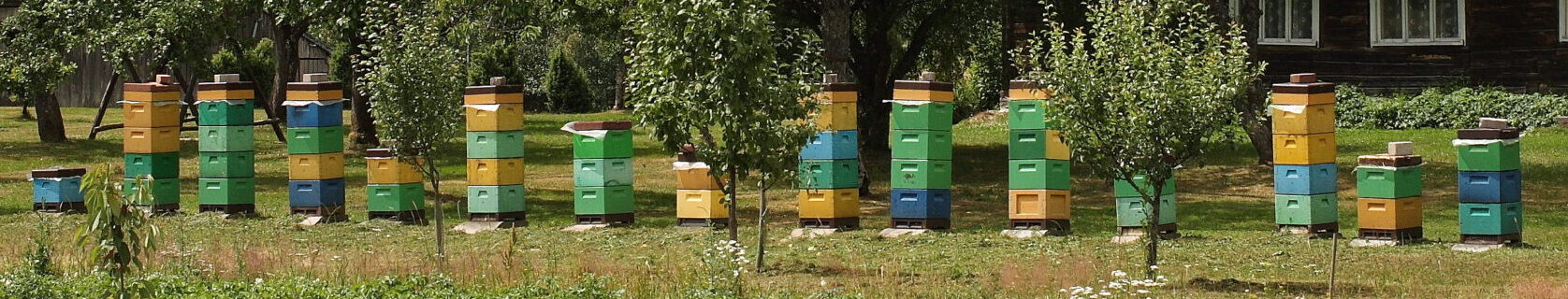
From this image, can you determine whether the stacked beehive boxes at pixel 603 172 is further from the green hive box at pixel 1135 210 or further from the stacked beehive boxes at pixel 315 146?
the green hive box at pixel 1135 210

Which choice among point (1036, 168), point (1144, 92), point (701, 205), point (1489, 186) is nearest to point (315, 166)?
point (701, 205)

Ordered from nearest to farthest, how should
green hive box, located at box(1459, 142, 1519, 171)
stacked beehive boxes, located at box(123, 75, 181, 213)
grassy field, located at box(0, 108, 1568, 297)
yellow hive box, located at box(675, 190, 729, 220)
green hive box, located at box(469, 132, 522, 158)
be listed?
grassy field, located at box(0, 108, 1568, 297) → green hive box, located at box(1459, 142, 1519, 171) → yellow hive box, located at box(675, 190, 729, 220) → green hive box, located at box(469, 132, 522, 158) → stacked beehive boxes, located at box(123, 75, 181, 213)

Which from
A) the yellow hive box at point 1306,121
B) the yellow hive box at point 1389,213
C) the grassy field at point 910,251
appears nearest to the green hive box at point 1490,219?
the grassy field at point 910,251

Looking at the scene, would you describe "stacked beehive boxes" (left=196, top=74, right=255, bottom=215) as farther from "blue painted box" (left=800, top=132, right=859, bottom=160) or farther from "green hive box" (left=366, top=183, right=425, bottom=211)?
"blue painted box" (left=800, top=132, right=859, bottom=160)

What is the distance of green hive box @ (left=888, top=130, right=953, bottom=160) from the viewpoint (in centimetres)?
1608

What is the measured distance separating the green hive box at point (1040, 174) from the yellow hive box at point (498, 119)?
4.64 m

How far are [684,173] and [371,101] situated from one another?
9.56 feet

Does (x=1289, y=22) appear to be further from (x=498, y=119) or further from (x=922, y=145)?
(x=498, y=119)

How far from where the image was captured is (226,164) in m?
18.2

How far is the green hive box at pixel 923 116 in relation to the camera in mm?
16000

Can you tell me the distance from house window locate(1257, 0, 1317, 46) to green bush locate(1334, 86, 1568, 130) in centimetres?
209

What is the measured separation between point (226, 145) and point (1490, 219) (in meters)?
11.7

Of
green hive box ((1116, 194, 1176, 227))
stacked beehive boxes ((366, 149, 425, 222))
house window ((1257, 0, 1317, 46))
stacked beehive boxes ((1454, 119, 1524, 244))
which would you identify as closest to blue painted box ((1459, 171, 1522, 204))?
stacked beehive boxes ((1454, 119, 1524, 244))

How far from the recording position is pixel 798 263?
547 inches
